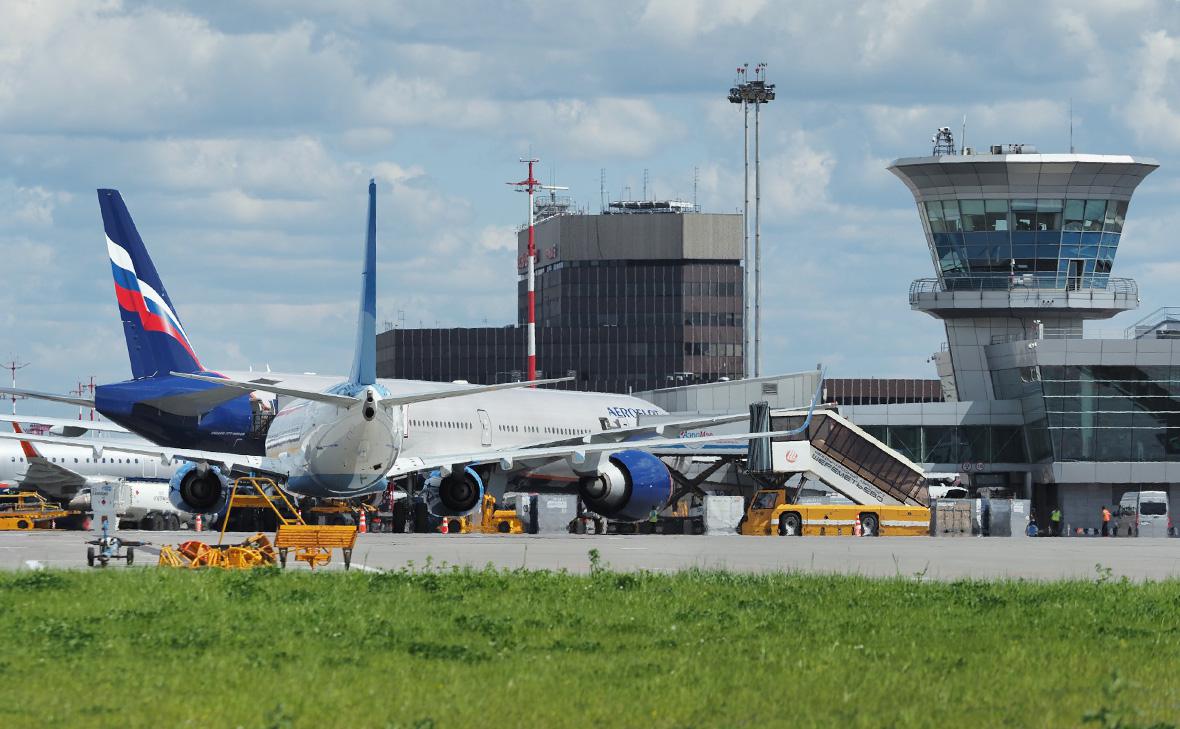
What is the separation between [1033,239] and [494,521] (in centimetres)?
4221

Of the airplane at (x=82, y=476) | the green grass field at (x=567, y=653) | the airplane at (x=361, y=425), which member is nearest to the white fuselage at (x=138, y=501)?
the airplane at (x=82, y=476)

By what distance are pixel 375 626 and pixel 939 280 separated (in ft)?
257

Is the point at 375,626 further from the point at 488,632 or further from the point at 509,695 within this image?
the point at 509,695

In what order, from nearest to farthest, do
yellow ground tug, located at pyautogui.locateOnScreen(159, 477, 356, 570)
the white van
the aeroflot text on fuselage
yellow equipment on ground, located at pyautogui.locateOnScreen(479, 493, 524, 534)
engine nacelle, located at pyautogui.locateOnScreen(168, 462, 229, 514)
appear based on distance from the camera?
yellow ground tug, located at pyautogui.locateOnScreen(159, 477, 356, 570), engine nacelle, located at pyautogui.locateOnScreen(168, 462, 229, 514), yellow equipment on ground, located at pyautogui.locateOnScreen(479, 493, 524, 534), the aeroflot text on fuselage, the white van

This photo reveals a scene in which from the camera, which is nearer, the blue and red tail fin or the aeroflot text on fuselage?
the blue and red tail fin

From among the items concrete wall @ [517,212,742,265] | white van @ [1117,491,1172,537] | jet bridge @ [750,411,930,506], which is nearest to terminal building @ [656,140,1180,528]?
white van @ [1117,491,1172,537]

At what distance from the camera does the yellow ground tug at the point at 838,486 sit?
60.8 meters

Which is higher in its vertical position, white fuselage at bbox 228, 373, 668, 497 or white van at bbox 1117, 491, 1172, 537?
white fuselage at bbox 228, 373, 668, 497

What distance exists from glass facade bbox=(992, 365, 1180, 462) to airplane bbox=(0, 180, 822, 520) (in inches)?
994

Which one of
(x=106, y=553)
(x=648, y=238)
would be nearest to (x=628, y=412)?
(x=106, y=553)

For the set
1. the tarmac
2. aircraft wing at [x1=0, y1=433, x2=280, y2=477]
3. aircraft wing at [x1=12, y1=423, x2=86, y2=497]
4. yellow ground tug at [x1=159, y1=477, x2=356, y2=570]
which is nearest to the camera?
yellow ground tug at [x1=159, y1=477, x2=356, y2=570]

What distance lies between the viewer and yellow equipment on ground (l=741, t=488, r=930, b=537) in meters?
60.3

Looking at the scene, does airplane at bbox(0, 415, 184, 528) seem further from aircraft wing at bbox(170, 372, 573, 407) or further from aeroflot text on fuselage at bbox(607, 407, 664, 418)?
aircraft wing at bbox(170, 372, 573, 407)

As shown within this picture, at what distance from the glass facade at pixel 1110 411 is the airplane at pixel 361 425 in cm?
2526
